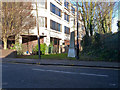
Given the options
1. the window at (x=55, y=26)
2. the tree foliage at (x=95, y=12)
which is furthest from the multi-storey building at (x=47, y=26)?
the tree foliage at (x=95, y=12)

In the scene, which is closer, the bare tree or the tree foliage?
the tree foliage

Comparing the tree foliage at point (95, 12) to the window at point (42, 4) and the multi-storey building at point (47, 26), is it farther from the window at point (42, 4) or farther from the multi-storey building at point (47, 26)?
the window at point (42, 4)

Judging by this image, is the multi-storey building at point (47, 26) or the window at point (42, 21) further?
the window at point (42, 21)

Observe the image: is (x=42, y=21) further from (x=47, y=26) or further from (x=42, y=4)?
(x=42, y=4)

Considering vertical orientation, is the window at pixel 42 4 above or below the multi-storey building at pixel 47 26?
above

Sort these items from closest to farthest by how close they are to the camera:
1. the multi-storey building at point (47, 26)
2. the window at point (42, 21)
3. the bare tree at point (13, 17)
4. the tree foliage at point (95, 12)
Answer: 1. the tree foliage at point (95, 12)
2. the bare tree at point (13, 17)
3. the multi-storey building at point (47, 26)
4. the window at point (42, 21)

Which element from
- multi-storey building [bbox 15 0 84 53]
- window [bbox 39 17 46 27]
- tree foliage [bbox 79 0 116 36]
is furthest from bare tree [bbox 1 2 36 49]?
tree foliage [bbox 79 0 116 36]

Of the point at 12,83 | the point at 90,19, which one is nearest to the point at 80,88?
the point at 12,83

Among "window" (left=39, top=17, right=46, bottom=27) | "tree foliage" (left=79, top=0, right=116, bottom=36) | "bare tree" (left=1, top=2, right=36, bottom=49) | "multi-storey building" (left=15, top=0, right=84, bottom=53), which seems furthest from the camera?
"window" (left=39, top=17, right=46, bottom=27)

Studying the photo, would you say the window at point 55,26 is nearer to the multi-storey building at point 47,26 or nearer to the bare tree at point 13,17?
the multi-storey building at point 47,26

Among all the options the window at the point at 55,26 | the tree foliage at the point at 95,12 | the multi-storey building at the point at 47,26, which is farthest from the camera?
the window at the point at 55,26

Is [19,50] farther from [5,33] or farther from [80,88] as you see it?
[80,88]

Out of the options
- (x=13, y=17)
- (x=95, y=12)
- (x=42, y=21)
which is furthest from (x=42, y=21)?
(x=95, y=12)

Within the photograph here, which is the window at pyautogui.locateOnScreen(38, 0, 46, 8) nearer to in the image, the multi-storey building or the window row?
the multi-storey building
